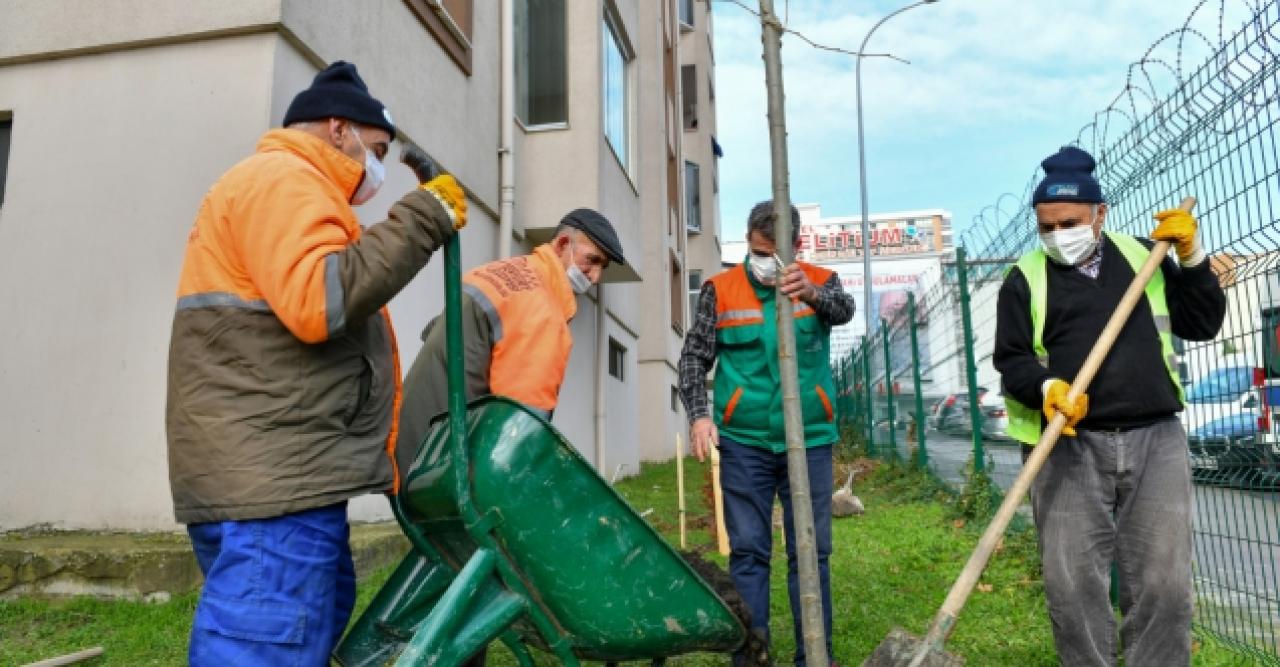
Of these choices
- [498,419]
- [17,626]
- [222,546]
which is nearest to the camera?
[222,546]

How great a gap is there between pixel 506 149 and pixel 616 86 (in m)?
3.10

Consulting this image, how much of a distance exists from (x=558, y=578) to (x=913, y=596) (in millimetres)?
3317

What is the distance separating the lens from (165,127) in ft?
14.3

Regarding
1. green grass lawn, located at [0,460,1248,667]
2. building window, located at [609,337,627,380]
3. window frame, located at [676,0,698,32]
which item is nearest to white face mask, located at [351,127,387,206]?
green grass lawn, located at [0,460,1248,667]

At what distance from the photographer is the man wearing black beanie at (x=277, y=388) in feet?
5.63

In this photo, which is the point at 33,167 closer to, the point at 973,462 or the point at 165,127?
the point at 165,127

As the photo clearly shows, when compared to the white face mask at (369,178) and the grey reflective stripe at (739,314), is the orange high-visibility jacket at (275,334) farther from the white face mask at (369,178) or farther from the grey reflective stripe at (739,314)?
the grey reflective stripe at (739,314)

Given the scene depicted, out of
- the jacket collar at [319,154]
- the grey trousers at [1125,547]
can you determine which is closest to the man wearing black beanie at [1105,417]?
the grey trousers at [1125,547]

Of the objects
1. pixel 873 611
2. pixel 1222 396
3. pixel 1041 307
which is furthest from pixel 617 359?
pixel 1041 307

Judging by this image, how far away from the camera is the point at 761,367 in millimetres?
3295

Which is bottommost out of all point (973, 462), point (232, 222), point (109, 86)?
point (973, 462)

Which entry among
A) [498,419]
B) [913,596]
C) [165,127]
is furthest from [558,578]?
[165,127]

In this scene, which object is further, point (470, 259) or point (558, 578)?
point (470, 259)

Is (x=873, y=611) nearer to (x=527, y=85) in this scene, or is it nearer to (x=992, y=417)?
(x=992, y=417)
